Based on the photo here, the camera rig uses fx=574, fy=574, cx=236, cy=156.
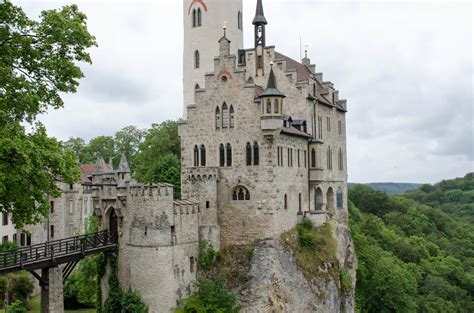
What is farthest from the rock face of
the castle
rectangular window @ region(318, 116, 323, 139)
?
rectangular window @ region(318, 116, 323, 139)

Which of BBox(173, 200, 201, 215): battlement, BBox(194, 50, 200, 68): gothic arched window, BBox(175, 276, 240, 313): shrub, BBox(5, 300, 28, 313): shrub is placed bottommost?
BBox(5, 300, 28, 313): shrub

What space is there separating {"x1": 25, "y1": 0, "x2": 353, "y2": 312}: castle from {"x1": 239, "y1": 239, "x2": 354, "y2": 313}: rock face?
1.34 m

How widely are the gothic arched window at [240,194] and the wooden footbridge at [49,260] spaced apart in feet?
28.9

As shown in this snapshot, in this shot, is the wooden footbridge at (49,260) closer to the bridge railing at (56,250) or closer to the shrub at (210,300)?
the bridge railing at (56,250)

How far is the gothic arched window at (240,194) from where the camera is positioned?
38.4 m

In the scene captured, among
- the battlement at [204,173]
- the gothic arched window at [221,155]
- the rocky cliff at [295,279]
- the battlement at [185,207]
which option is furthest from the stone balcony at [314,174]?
the battlement at [185,207]

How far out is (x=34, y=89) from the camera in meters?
21.6

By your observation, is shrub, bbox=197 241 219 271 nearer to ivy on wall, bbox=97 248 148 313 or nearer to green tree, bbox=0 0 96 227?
ivy on wall, bbox=97 248 148 313

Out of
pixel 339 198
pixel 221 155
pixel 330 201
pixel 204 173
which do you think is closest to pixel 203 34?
pixel 221 155

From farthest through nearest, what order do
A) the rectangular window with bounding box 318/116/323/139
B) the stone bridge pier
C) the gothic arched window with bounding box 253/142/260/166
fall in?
the rectangular window with bounding box 318/116/323/139 < the gothic arched window with bounding box 253/142/260/166 < the stone bridge pier

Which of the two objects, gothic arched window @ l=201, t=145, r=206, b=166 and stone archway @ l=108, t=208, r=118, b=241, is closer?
stone archway @ l=108, t=208, r=118, b=241

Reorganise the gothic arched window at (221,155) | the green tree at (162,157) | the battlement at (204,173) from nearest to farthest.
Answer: the battlement at (204,173) < the gothic arched window at (221,155) < the green tree at (162,157)

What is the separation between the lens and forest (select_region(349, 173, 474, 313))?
51.9 metres

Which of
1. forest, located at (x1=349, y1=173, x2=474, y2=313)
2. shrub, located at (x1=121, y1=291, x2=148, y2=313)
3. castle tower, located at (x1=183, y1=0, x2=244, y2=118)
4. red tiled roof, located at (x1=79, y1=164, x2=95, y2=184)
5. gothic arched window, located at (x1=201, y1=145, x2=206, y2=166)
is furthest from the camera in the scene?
red tiled roof, located at (x1=79, y1=164, x2=95, y2=184)
